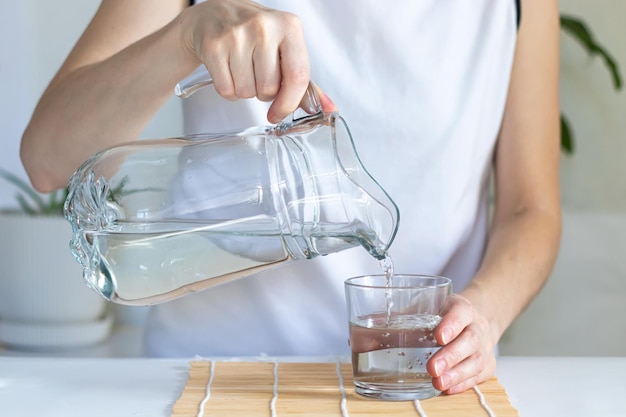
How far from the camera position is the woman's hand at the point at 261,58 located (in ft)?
2.51

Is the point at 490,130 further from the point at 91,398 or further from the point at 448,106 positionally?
the point at 91,398

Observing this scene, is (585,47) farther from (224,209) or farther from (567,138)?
(224,209)

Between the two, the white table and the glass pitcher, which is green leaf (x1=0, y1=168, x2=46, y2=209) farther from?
the glass pitcher

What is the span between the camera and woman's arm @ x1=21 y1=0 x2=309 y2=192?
769 mm

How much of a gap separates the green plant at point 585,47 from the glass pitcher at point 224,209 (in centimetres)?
173

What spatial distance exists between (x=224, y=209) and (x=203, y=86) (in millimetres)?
134

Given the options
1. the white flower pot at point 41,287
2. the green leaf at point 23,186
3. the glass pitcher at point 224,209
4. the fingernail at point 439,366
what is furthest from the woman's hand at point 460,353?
the green leaf at point 23,186

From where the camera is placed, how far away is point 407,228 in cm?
118

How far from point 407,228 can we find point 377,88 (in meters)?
0.18

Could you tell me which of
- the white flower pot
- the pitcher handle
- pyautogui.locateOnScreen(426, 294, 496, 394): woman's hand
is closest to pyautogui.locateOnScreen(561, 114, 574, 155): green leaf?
the white flower pot

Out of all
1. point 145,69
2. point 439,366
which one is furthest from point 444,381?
point 145,69

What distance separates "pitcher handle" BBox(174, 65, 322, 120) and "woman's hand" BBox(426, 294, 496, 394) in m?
0.22

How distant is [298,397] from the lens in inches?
32.4

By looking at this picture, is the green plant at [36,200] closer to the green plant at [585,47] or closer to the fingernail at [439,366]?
the green plant at [585,47]
